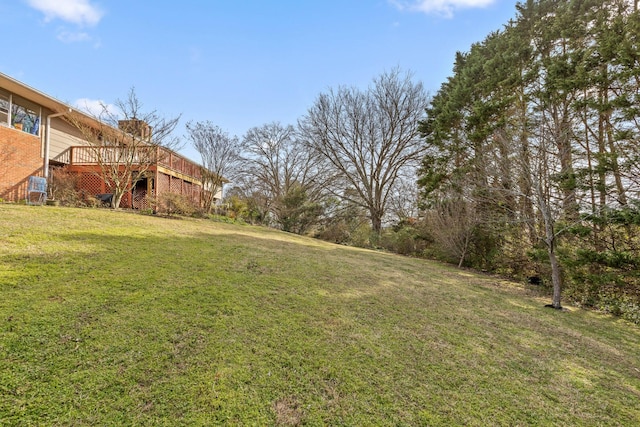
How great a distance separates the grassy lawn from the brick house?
6.18 metres

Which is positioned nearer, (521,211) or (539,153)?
(539,153)

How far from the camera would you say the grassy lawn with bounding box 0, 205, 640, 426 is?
6.39 feet

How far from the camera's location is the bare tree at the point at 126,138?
9.30 meters

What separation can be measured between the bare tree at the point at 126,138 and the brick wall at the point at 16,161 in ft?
5.10

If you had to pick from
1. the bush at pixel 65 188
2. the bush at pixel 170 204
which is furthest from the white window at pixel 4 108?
the bush at pixel 170 204

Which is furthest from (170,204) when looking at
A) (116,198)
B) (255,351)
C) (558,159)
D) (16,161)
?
(558,159)

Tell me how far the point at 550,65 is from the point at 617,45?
1.87 meters

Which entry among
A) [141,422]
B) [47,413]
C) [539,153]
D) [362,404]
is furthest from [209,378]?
[539,153]

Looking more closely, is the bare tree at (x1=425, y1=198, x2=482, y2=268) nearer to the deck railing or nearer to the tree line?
the tree line

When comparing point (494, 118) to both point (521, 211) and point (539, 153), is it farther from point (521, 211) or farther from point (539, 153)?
point (539, 153)

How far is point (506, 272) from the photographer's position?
1037 centimetres

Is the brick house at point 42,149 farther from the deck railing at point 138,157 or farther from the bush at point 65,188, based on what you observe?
the bush at point 65,188

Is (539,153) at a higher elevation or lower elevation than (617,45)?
lower

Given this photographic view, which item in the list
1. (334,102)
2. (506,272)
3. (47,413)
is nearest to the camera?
(47,413)
